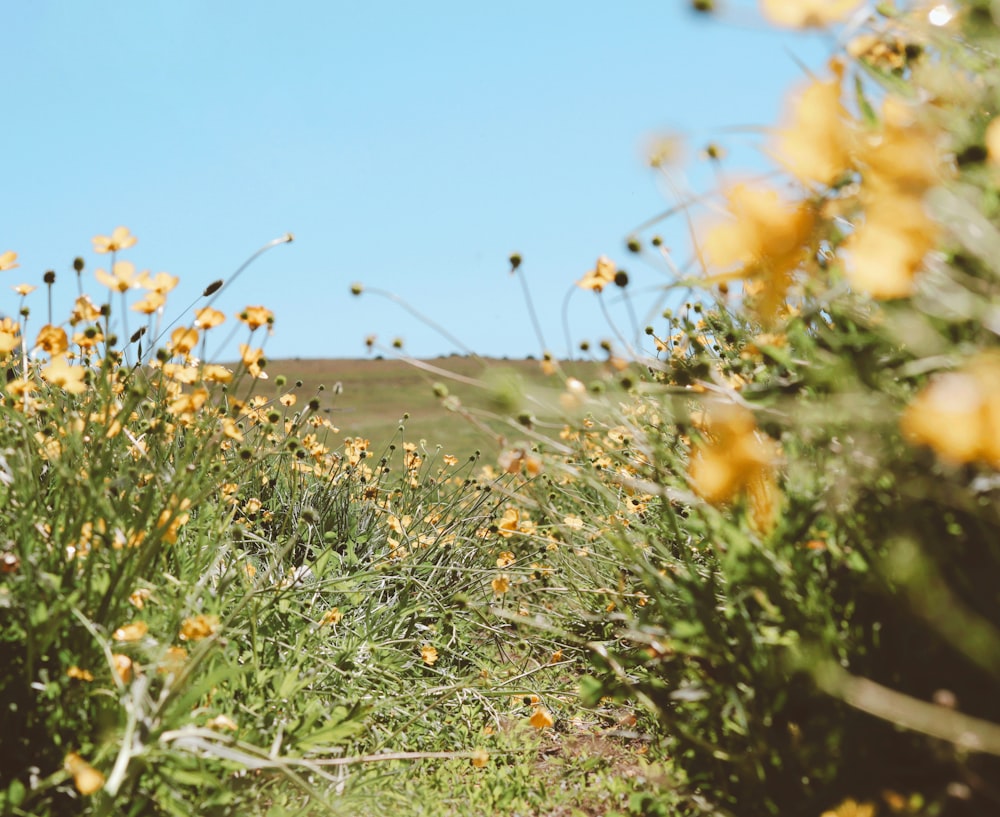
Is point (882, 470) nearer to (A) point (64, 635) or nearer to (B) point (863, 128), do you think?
(B) point (863, 128)

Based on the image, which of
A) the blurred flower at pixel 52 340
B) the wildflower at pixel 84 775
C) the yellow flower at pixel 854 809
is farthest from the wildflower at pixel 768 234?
the blurred flower at pixel 52 340

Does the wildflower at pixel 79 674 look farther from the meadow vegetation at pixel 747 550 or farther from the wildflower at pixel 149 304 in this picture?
the wildflower at pixel 149 304

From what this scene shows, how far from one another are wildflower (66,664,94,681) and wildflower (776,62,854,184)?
4.35ft

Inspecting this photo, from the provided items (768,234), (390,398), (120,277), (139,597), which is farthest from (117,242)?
(390,398)

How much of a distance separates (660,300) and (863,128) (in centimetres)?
41

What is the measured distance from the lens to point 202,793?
1.43 meters

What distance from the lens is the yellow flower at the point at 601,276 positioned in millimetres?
1566

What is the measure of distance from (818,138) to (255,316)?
1.21 metres

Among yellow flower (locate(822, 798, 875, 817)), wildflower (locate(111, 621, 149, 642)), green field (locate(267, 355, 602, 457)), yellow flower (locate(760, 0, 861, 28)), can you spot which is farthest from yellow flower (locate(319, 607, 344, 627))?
green field (locate(267, 355, 602, 457))

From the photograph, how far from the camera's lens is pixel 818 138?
97cm

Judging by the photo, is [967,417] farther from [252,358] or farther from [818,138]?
[252,358]

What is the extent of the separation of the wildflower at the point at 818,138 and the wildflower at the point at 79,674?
1.33 metres

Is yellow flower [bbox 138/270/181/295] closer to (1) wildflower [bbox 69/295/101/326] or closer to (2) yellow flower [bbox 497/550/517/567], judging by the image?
(1) wildflower [bbox 69/295/101/326]

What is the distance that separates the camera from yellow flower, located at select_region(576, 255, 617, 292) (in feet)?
5.14
